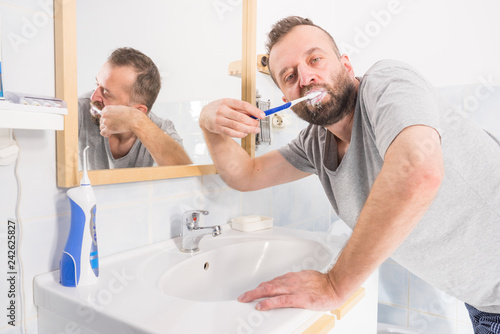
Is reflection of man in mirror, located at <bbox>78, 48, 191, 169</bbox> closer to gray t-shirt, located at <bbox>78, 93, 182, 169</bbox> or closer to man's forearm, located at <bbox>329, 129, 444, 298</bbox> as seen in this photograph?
gray t-shirt, located at <bbox>78, 93, 182, 169</bbox>

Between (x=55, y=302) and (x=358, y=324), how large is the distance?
61 cm

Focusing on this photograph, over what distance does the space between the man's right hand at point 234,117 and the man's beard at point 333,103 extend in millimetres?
148

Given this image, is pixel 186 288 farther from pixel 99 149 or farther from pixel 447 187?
pixel 447 187

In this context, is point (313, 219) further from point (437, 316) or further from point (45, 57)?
point (45, 57)

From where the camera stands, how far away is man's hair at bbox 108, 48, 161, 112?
757 millimetres

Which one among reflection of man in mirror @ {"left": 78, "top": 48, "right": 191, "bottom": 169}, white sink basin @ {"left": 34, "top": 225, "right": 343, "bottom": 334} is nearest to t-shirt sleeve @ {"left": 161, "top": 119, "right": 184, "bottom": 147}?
reflection of man in mirror @ {"left": 78, "top": 48, "right": 191, "bottom": 169}

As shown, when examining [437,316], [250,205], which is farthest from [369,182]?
[437,316]

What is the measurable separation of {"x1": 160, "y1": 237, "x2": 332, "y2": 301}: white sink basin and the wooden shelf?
1.21 ft

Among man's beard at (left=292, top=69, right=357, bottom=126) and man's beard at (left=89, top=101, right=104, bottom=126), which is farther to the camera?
man's beard at (left=292, top=69, right=357, bottom=126)

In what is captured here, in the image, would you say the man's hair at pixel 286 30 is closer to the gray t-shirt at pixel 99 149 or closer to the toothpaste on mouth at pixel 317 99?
the toothpaste on mouth at pixel 317 99

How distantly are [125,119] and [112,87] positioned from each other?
0.25 feet

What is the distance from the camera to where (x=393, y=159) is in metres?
0.58

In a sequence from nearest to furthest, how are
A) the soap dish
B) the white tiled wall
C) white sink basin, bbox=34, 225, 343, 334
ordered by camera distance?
white sink basin, bbox=34, 225, 343, 334, the soap dish, the white tiled wall

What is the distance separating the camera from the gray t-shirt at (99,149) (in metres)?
Result: 0.70
